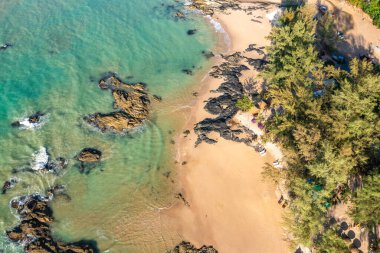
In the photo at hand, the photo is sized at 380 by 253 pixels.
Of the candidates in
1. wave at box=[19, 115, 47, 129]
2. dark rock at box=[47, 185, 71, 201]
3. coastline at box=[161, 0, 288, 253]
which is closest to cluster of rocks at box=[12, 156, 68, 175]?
dark rock at box=[47, 185, 71, 201]

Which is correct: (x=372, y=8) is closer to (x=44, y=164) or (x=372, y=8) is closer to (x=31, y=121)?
(x=44, y=164)

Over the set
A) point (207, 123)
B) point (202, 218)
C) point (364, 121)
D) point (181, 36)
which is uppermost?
point (364, 121)

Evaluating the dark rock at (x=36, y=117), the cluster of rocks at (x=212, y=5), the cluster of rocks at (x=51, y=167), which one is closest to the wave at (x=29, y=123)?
the dark rock at (x=36, y=117)

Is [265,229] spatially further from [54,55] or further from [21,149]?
[54,55]

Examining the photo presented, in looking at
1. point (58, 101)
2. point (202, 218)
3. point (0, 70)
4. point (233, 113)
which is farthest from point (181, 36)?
point (202, 218)

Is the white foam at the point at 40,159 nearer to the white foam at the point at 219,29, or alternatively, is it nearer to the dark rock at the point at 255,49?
the white foam at the point at 219,29

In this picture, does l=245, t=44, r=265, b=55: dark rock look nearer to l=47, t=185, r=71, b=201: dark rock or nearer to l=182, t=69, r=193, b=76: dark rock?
l=182, t=69, r=193, b=76: dark rock
